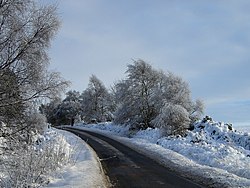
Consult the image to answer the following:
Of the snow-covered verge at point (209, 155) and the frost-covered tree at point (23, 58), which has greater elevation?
the frost-covered tree at point (23, 58)

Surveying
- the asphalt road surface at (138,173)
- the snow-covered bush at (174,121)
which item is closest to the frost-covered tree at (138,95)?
the snow-covered bush at (174,121)

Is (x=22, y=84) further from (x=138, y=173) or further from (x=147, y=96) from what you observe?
(x=147, y=96)

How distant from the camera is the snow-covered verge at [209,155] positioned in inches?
535

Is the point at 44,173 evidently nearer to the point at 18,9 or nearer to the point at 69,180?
the point at 69,180

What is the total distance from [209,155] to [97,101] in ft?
193

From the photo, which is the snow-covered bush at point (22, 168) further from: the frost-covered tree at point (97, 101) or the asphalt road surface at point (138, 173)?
the frost-covered tree at point (97, 101)

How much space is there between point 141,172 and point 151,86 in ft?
97.4

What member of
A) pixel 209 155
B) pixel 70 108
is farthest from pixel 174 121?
pixel 70 108

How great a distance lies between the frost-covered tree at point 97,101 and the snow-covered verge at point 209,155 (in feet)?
129

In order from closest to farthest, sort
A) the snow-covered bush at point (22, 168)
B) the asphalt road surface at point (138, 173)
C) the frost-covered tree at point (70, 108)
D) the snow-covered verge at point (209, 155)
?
the snow-covered bush at point (22, 168) < the asphalt road surface at point (138, 173) < the snow-covered verge at point (209, 155) < the frost-covered tree at point (70, 108)

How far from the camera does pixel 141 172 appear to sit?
1537cm

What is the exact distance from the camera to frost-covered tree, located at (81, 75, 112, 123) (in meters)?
76.8

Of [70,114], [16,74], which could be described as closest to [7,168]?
[16,74]

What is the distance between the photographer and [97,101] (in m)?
77.2
